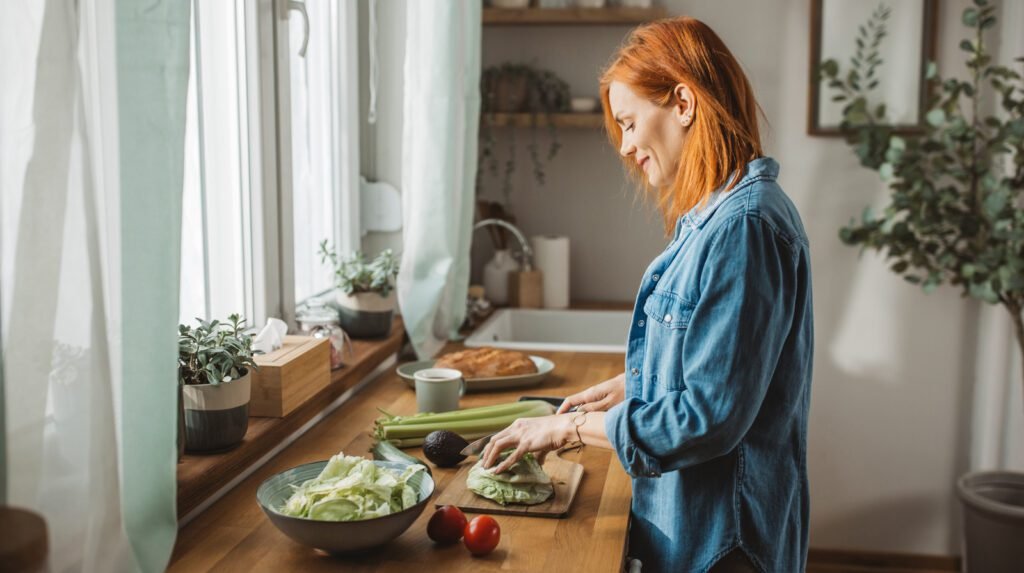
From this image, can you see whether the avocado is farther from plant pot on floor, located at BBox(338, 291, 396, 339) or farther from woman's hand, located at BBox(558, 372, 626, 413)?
plant pot on floor, located at BBox(338, 291, 396, 339)

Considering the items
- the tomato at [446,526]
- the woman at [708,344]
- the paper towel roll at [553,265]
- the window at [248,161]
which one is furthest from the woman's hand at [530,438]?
the paper towel roll at [553,265]

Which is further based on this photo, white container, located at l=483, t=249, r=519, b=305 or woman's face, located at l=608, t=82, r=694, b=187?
white container, located at l=483, t=249, r=519, b=305

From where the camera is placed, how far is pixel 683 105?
1343mm

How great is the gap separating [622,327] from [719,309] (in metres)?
1.87

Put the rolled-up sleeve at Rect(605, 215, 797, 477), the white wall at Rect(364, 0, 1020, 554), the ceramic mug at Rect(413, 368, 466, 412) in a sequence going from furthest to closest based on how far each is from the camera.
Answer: the white wall at Rect(364, 0, 1020, 554)
the ceramic mug at Rect(413, 368, 466, 412)
the rolled-up sleeve at Rect(605, 215, 797, 477)

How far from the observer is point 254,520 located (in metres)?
1.42

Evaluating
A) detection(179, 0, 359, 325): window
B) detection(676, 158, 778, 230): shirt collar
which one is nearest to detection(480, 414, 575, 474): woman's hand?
detection(676, 158, 778, 230): shirt collar

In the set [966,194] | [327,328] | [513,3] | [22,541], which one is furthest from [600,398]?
[966,194]

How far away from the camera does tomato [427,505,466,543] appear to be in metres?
1.31

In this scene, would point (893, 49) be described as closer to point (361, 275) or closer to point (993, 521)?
point (993, 521)

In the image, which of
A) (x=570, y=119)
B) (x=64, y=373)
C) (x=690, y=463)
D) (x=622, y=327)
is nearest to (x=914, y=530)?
(x=622, y=327)

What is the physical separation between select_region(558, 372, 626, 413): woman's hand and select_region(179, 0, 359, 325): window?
0.68m

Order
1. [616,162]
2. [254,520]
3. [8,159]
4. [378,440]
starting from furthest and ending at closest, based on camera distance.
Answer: [616,162] < [378,440] < [254,520] < [8,159]

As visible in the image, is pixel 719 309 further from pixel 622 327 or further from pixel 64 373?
pixel 622 327
